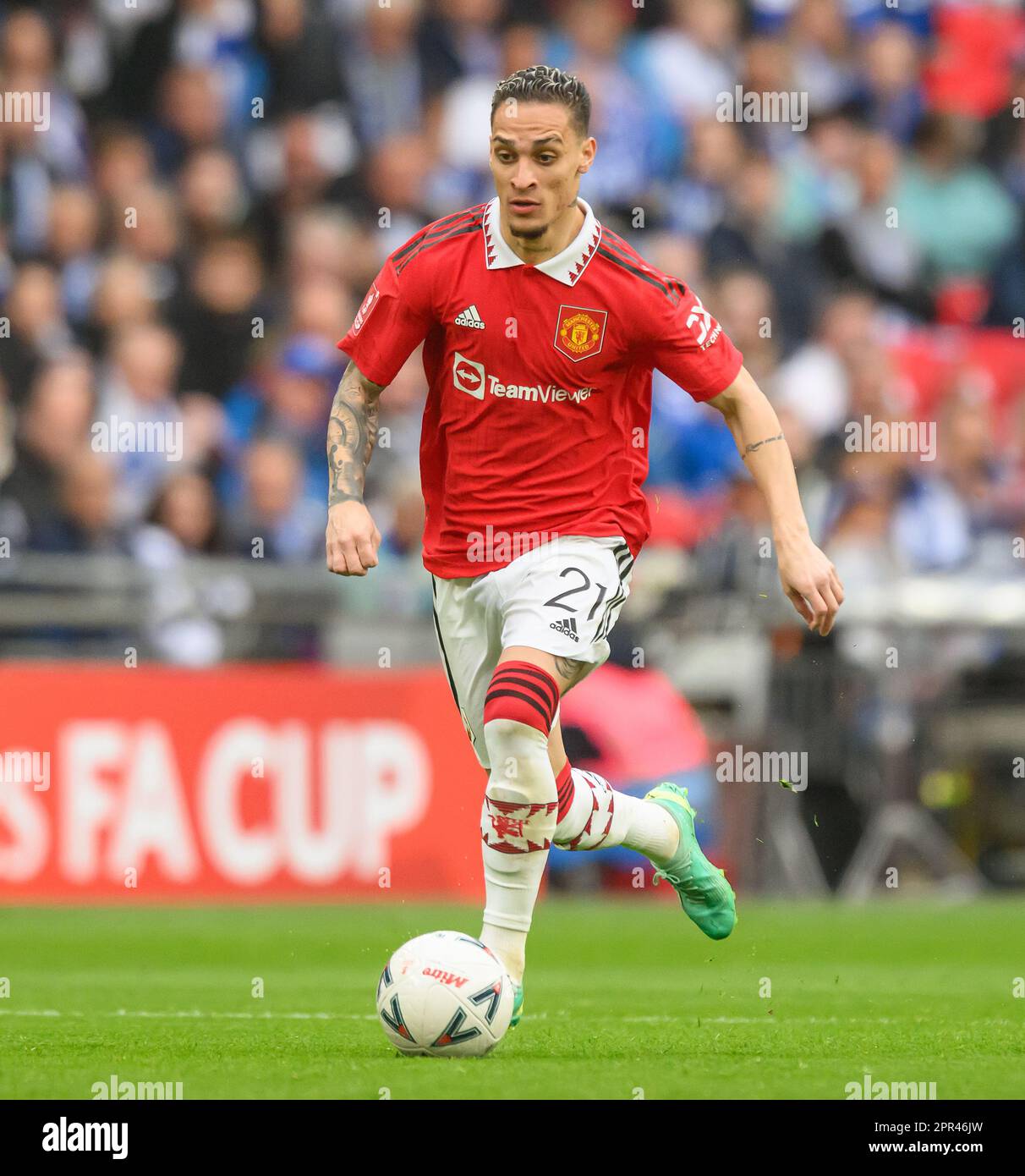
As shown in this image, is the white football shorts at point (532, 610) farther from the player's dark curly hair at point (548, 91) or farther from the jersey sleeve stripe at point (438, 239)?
the player's dark curly hair at point (548, 91)

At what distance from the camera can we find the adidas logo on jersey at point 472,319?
6816 millimetres

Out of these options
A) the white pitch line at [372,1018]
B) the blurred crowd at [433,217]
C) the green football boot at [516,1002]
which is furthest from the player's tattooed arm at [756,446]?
the blurred crowd at [433,217]

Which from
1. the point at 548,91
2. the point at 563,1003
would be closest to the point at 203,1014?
the point at 563,1003

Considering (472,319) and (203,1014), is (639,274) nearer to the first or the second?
(472,319)

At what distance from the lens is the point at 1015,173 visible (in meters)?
17.5

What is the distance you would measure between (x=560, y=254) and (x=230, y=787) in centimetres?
622

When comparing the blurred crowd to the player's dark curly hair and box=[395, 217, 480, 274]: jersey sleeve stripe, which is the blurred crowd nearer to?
box=[395, 217, 480, 274]: jersey sleeve stripe

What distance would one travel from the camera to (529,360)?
22.3ft

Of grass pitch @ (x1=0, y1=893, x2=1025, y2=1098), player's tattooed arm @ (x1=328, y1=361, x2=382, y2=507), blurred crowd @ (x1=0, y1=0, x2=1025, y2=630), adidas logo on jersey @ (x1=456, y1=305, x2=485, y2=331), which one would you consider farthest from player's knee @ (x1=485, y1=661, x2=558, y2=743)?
blurred crowd @ (x1=0, y1=0, x2=1025, y2=630)

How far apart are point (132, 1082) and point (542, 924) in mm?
6913

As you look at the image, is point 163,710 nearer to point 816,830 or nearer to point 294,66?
point 816,830

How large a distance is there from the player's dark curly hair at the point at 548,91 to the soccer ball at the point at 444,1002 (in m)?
2.46

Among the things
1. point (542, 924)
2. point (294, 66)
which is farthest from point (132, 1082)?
point (294, 66)

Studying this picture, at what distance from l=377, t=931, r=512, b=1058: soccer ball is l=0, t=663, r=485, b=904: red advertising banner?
236 inches
